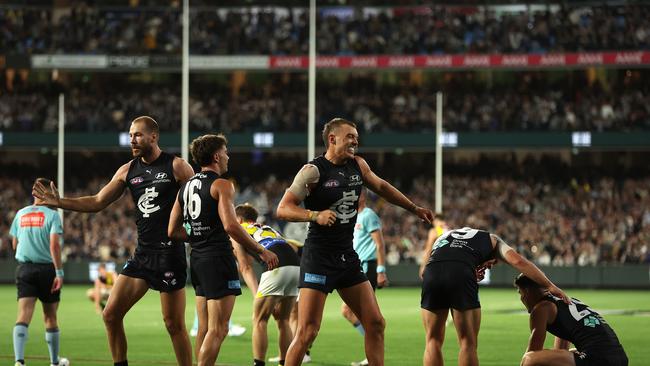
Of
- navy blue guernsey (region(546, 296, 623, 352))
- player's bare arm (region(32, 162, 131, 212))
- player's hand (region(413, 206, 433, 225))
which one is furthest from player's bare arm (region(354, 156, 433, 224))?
player's bare arm (region(32, 162, 131, 212))

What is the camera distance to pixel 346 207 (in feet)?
36.1

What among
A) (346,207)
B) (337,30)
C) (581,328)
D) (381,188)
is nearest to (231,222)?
(346,207)

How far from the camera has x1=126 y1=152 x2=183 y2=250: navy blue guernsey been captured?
11438mm

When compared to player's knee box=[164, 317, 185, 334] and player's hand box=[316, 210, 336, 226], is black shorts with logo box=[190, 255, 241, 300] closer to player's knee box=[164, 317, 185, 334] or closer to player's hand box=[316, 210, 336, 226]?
player's knee box=[164, 317, 185, 334]

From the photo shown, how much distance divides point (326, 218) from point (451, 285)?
4.87ft

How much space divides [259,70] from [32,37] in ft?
34.1

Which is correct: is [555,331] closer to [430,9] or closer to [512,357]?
[512,357]

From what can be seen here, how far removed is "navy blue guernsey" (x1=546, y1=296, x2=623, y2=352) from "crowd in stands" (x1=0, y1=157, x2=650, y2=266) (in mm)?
30654

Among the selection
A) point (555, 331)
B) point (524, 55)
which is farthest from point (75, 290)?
point (555, 331)

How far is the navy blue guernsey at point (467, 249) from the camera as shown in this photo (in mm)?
11047

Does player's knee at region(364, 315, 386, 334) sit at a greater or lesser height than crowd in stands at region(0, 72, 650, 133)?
lesser

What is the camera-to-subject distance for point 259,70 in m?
49.8

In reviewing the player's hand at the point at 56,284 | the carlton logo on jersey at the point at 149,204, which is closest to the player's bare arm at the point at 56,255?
the player's hand at the point at 56,284

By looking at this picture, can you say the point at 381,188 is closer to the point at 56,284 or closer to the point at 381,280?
the point at 56,284
